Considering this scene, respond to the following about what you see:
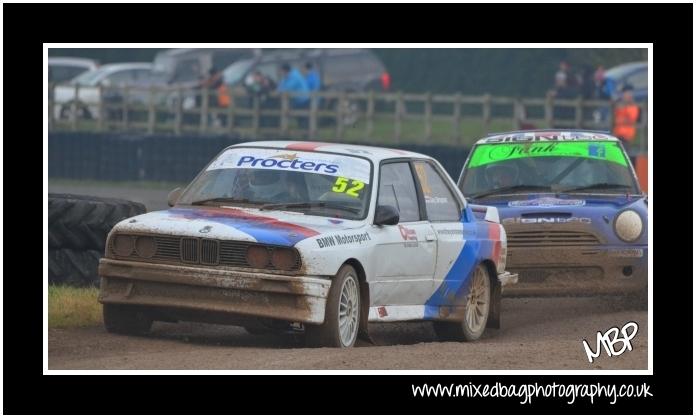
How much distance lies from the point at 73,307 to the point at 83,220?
113cm

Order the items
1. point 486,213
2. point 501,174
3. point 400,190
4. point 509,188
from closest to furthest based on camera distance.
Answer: point 400,190, point 486,213, point 509,188, point 501,174

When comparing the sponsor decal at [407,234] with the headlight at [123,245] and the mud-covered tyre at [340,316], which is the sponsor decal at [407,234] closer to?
the mud-covered tyre at [340,316]

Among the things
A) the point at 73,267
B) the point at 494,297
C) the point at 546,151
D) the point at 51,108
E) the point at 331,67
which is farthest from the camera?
the point at 331,67

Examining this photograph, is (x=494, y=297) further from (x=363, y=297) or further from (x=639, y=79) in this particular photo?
(x=639, y=79)

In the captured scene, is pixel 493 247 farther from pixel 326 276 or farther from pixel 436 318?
pixel 326 276

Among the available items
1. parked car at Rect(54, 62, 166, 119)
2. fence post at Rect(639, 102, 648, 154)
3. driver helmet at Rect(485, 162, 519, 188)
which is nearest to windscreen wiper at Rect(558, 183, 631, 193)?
driver helmet at Rect(485, 162, 519, 188)

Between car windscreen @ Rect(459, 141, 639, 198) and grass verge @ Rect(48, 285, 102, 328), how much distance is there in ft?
11.5

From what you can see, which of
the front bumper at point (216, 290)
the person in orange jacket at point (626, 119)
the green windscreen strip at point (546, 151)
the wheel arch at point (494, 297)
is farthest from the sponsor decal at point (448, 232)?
the person in orange jacket at point (626, 119)

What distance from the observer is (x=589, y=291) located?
12.3 meters

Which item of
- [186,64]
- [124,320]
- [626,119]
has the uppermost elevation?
[186,64]

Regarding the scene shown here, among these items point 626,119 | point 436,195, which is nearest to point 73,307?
point 436,195

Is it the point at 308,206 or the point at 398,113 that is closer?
the point at 308,206

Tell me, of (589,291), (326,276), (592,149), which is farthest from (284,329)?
(592,149)

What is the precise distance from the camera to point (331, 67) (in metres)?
40.6
